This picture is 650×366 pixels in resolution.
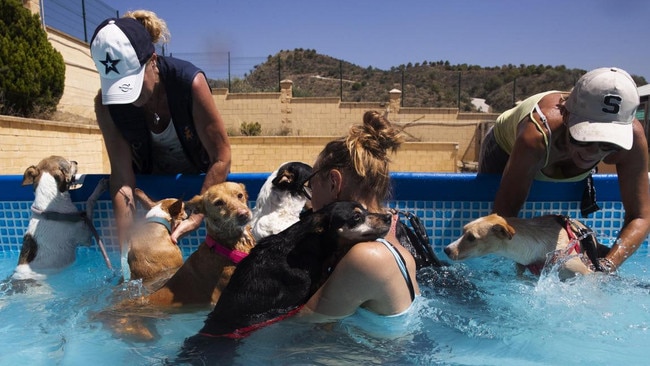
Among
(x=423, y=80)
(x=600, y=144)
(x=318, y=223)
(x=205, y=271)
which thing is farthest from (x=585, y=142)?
(x=423, y=80)

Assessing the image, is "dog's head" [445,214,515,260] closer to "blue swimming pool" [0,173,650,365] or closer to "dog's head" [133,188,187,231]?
"blue swimming pool" [0,173,650,365]

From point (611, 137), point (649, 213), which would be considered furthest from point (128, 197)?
point (649, 213)

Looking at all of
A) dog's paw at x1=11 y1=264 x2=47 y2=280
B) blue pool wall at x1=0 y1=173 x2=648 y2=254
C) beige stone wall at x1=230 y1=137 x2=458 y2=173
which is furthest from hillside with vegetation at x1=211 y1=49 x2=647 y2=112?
dog's paw at x1=11 y1=264 x2=47 y2=280

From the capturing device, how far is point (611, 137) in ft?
9.55

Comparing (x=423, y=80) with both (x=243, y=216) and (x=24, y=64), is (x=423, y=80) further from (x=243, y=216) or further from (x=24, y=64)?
(x=243, y=216)

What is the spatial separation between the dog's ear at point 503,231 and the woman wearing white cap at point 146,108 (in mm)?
2208

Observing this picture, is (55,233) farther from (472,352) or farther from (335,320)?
(472,352)

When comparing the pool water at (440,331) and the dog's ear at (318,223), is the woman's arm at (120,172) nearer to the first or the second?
the pool water at (440,331)

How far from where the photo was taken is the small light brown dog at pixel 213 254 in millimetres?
3119

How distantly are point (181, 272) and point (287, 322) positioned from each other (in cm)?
106

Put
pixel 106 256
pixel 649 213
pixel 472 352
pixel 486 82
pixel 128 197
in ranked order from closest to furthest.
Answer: pixel 472 352
pixel 649 213
pixel 128 197
pixel 106 256
pixel 486 82

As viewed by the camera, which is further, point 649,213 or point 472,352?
point 649,213

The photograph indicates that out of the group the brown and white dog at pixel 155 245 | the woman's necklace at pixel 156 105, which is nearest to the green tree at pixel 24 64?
the woman's necklace at pixel 156 105

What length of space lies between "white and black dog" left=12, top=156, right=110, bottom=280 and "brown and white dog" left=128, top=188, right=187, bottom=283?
877 millimetres
